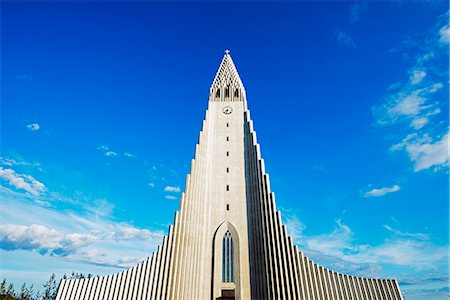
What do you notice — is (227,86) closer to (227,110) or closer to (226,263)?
(227,110)

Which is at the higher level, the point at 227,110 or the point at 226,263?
the point at 227,110

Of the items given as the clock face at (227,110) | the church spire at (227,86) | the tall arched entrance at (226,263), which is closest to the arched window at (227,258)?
the tall arched entrance at (226,263)

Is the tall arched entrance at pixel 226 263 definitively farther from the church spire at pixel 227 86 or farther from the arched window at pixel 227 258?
the church spire at pixel 227 86

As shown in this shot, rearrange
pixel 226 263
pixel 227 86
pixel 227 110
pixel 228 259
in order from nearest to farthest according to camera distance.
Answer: pixel 226 263, pixel 228 259, pixel 227 110, pixel 227 86

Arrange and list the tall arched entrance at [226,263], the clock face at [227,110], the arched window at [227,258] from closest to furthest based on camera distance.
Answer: the tall arched entrance at [226,263], the arched window at [227,258], the clock face at [227,110]

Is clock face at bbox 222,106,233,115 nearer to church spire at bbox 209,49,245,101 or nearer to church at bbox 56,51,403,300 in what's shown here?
church spire at bbox 209,49,245,101

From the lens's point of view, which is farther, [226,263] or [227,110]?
[227,110]

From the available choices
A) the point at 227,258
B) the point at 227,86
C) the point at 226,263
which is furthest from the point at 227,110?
the point at 226,263

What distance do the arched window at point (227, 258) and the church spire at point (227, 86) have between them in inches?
730

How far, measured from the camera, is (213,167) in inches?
1222

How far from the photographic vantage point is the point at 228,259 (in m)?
25.8

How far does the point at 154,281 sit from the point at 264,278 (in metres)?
9.70

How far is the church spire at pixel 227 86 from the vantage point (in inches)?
1468

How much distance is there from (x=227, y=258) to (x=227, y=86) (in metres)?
23.3
